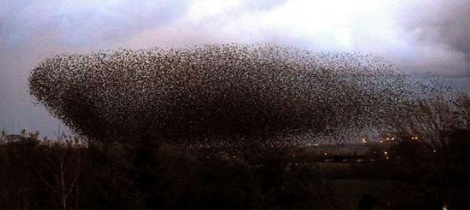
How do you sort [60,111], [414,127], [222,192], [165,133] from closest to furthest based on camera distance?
1. [222,192]
2. [414,127]
3. [165,133]
4. [60,111]

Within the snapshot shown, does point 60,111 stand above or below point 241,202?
above

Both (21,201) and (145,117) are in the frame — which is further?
(145,117)

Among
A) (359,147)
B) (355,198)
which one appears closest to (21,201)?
(355,198)

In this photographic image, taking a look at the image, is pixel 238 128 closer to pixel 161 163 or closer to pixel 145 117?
pixel 145 117

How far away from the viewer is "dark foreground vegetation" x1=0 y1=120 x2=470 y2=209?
13734 mm

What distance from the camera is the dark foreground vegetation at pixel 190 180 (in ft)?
45.1

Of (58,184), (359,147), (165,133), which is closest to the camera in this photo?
(58,184)

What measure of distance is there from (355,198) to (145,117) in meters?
11.9

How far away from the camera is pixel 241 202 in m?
14.3

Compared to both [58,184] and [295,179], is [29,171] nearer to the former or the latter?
[58,184]

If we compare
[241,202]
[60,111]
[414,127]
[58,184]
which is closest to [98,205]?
[58,184]

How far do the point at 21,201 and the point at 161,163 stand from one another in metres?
3.00

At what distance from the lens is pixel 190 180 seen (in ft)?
47.6

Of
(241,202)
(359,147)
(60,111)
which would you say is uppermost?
(60,111)
